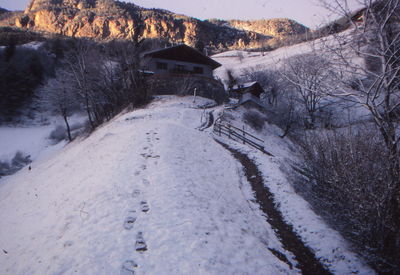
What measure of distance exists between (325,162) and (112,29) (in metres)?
132

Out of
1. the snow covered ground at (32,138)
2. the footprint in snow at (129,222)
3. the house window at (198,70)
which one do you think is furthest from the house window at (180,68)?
the footprint in snow at (129,222)

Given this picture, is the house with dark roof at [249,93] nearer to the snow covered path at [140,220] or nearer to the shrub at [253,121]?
the shrub at [253,121]

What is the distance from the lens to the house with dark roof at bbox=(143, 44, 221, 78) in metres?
33.3

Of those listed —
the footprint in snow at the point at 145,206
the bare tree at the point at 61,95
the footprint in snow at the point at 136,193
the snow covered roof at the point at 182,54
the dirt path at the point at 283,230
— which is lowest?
the dirt path at the point at 283,230

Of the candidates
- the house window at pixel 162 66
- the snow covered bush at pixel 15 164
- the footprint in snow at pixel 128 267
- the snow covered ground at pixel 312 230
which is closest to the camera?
the footprint in snow at pixel 128 267

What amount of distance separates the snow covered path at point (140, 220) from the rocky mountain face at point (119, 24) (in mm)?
99547

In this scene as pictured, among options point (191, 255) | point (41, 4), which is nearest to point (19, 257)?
point (191, 255)

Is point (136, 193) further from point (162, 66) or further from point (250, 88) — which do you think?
point (250, 88)

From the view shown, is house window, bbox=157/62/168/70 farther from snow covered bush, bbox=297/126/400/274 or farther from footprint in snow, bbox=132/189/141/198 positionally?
snow covered bush, bbox=297/126/400/274

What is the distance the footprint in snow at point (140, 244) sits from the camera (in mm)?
5336

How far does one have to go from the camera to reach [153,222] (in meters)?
6.32

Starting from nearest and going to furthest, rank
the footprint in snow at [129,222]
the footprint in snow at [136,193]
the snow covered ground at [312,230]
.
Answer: the snow covered ground at [312,230] < the footprint in snow at [129,222] < the footprint in snow at [136,193]

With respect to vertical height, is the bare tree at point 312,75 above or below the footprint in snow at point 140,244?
above

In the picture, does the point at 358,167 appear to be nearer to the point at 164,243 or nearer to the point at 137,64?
the point at 164,243
